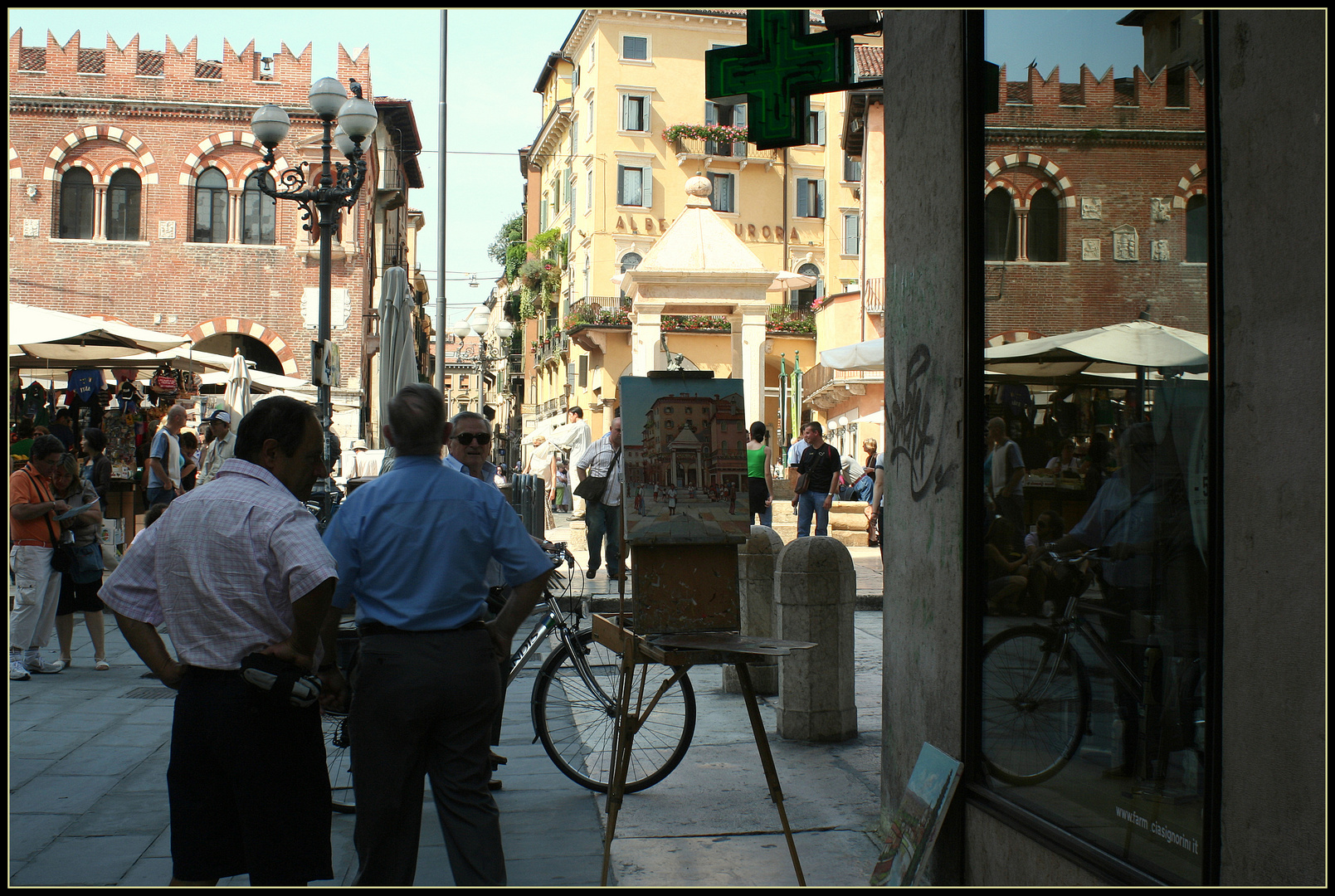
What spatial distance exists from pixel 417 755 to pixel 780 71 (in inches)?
148

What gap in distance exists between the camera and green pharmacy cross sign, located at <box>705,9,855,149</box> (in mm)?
5434

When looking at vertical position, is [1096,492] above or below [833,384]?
below

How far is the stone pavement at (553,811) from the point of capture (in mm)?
4469

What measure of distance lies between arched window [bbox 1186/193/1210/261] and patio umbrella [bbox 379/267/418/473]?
8297mm

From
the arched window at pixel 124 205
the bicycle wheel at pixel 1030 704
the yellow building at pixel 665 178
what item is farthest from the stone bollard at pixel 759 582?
the yellow building at pixel 665 178

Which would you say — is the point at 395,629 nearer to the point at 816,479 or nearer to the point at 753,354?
the point at 816,479

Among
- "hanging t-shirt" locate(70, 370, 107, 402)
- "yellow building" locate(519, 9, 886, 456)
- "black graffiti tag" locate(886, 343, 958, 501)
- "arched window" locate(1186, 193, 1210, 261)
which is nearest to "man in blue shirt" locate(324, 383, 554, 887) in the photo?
"black graffiti tag" locate(886, 343, 958, 501)

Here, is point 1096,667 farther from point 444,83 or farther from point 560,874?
point 444,83

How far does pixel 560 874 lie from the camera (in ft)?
14.5

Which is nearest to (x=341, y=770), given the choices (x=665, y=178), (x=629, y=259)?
(x=629, y=259)

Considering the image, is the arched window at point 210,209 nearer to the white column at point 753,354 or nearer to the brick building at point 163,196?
the brick building at point 163,196

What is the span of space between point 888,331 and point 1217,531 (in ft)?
7.05

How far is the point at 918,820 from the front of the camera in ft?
13.4

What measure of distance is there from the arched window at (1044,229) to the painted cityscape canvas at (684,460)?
52.4 inches
